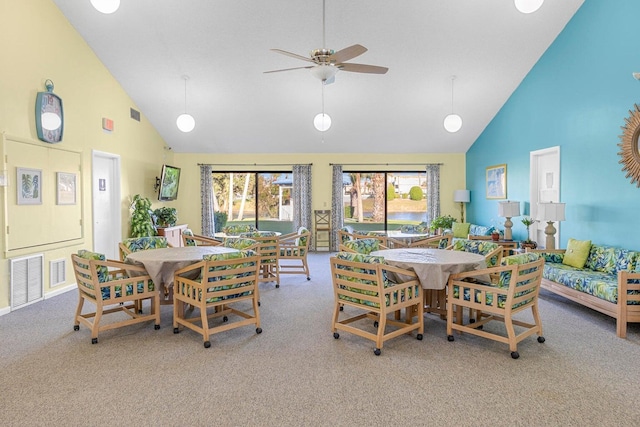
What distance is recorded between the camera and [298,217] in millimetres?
10367

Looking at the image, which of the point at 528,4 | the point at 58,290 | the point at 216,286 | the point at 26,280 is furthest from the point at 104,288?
the point at 528,4

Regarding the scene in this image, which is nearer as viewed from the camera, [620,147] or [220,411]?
[220,411]

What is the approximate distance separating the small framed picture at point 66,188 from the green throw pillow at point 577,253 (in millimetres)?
7212

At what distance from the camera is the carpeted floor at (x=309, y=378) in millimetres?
2541

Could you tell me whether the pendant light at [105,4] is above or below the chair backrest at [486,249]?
above

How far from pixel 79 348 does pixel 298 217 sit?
7.01 meters

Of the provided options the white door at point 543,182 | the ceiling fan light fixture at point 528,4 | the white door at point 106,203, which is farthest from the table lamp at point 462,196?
the white door at point 106,203

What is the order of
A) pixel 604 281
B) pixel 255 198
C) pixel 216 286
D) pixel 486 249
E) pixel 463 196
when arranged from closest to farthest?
pixel 216 286 → pixel 604 281 → pixel 486 249 → pixel 463 196 → pixel 255 198

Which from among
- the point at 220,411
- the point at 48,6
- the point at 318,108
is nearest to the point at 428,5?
the point at 318,108

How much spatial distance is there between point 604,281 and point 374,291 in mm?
2725

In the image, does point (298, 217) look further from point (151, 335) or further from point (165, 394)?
point (165, 394)

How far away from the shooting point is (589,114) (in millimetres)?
5609

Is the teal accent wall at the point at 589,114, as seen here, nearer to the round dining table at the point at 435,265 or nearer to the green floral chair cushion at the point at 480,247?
the green floral chair cushion at the point at 480,247

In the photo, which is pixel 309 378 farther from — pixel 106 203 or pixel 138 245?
pixel 106 203
